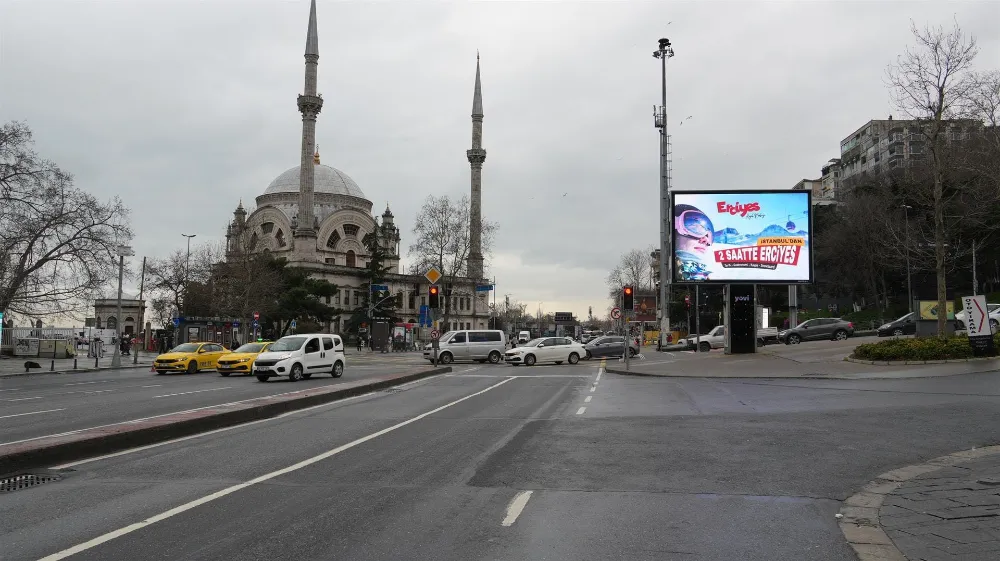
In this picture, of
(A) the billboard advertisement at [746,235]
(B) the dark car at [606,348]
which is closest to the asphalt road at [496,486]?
(A) the billboard advertisement at [746,235]

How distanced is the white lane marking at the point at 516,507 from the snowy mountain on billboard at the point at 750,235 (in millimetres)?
28149

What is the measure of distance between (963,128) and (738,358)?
12.7 m

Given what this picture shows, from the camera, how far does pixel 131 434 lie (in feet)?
33.7

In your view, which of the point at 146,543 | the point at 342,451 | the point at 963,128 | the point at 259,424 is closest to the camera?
the point at 146,543

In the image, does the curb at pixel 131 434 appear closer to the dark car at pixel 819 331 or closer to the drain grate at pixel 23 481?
the drain grate at pixel 23 481

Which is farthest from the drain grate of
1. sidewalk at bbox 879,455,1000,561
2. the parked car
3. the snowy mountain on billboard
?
the parked car

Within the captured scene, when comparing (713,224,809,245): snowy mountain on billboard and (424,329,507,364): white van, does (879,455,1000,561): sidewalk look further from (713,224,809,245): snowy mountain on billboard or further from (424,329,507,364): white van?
(424,329,507,364): white van

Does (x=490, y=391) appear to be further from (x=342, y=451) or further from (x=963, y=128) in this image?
(x=963, y=128)

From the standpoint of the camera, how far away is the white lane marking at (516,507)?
19.7ft

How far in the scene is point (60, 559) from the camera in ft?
16.3

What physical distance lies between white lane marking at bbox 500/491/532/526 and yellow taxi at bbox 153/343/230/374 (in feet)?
94.2

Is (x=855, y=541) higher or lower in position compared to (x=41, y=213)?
lower

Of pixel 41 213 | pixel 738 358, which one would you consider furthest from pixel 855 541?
pixel 41 213

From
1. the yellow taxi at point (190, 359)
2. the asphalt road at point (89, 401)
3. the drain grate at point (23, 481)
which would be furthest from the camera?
the yellow taxi at point (190, 359)
